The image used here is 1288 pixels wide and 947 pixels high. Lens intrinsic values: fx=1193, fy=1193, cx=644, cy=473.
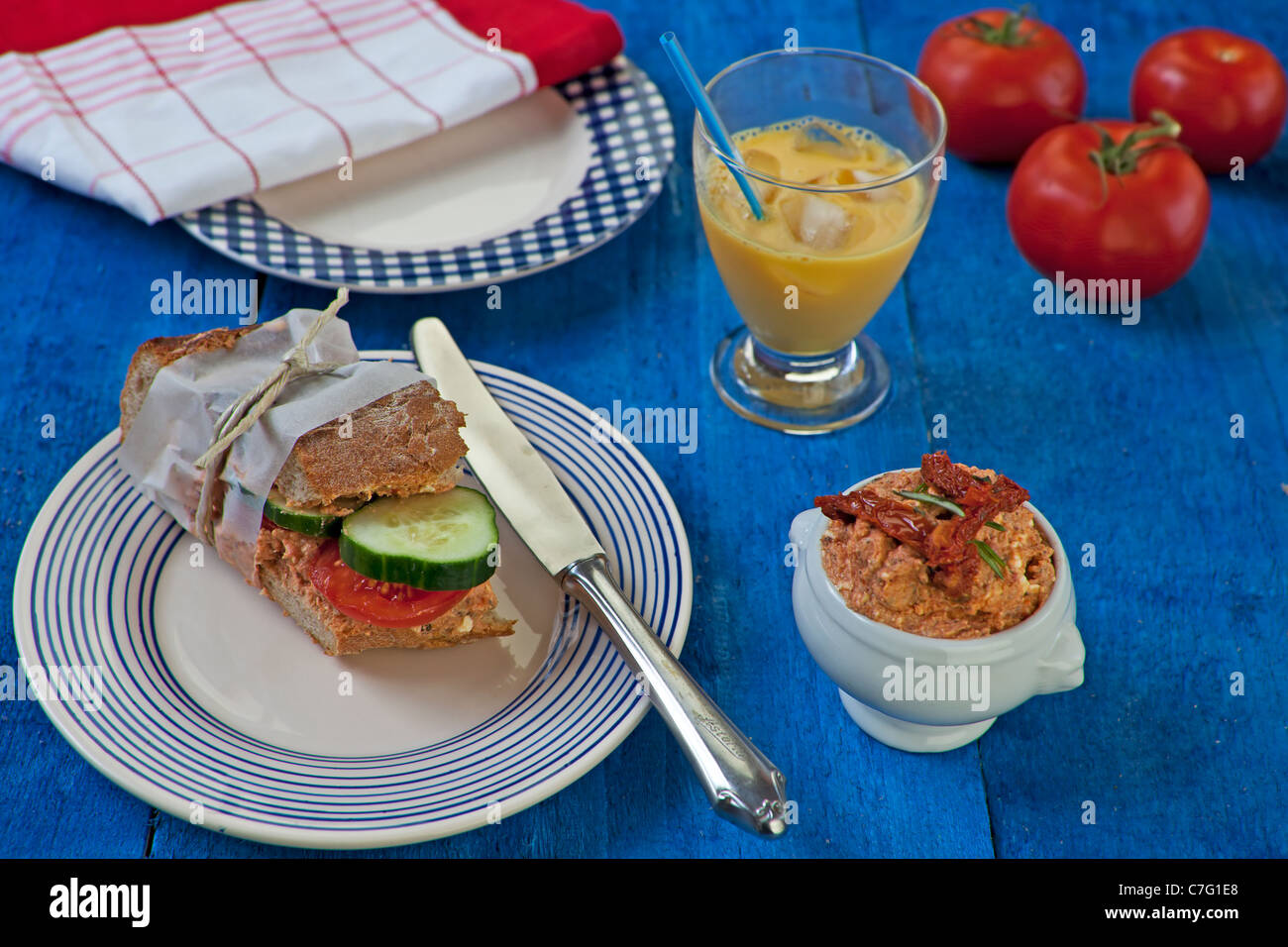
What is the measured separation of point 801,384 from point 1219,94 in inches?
41.5

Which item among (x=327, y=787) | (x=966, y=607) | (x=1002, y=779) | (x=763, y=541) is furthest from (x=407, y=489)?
(x=1002, y=779)

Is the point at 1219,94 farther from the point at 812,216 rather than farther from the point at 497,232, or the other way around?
the point at 497,232

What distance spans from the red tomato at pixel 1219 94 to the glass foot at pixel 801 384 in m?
0.85

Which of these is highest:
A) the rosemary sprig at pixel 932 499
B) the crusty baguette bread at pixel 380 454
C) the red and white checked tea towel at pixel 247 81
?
the red and white checked tea towel at pixel 247 81

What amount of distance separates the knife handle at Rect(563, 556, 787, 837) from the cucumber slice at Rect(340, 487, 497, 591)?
Result: 0.49ft

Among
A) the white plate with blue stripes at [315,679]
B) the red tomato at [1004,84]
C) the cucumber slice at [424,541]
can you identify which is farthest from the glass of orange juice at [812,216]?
the cucumber slice at [424,541]

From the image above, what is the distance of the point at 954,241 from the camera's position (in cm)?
226

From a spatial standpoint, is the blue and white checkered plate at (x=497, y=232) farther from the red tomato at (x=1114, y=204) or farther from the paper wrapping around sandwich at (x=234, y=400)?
the red tomato at (x=1114, y=204)

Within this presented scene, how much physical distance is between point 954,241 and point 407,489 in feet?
3.98

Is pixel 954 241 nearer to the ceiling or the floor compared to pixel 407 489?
nearer to the floor

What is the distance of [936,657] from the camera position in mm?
1296

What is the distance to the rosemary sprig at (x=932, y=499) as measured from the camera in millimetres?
1323

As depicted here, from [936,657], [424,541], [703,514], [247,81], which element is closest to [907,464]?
[703,514]
